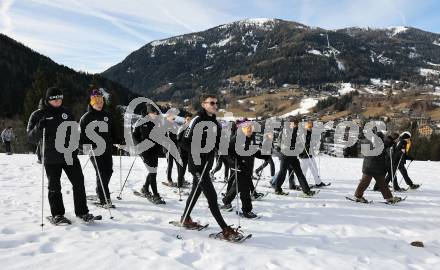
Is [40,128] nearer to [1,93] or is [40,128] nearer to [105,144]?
[105,144]

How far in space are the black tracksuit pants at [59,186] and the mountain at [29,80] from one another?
241 ft

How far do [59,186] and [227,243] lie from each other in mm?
3095

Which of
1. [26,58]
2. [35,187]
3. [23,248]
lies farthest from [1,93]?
[23,248]

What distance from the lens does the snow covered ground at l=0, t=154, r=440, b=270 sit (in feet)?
19.4

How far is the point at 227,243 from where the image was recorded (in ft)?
22.4

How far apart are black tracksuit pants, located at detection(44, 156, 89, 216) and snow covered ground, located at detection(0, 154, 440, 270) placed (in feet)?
1.09

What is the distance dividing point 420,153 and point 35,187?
7688 centimetres

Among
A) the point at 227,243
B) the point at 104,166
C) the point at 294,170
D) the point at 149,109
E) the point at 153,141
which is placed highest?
the point at 149,109

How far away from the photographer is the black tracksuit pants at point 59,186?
732 centimetres

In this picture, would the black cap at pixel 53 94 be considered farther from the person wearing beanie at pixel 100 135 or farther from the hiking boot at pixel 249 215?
the hiking boot at pixel 249 215

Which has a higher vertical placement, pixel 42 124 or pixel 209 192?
pixel 42 124

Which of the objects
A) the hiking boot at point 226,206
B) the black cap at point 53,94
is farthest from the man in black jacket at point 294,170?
the black cap at point 53,94

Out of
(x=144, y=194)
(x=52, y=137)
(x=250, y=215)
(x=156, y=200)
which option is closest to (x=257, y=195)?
(x=250, y=215)

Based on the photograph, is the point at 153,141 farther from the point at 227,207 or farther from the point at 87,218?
the point at 87,218
